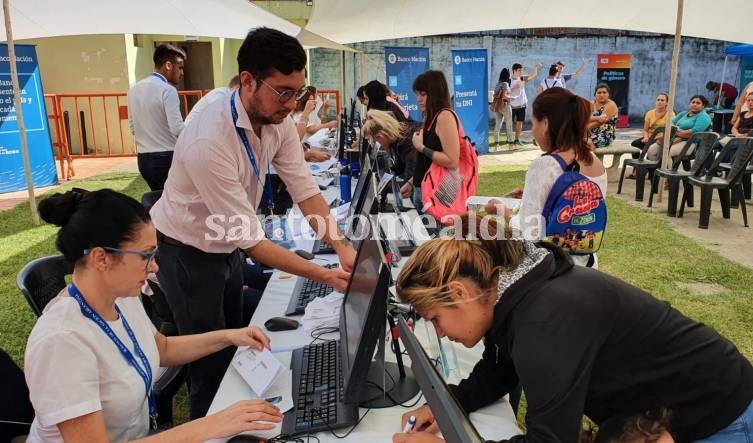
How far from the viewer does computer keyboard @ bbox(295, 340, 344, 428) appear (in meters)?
1.36

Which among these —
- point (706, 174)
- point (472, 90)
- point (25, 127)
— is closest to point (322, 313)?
point (706, 174)

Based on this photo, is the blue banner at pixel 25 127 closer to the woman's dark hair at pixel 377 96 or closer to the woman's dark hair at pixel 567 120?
the woman's dark hair at pixel 377 96

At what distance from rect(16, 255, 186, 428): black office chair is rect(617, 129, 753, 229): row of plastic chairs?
564cm

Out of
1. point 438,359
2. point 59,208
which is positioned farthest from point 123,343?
point 438,359

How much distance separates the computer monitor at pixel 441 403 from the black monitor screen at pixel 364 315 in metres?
0.30

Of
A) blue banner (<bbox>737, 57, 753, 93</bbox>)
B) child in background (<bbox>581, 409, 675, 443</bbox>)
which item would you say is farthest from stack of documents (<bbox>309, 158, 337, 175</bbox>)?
blue banner (<bbox>737, 57, 753, 93</bbox>)

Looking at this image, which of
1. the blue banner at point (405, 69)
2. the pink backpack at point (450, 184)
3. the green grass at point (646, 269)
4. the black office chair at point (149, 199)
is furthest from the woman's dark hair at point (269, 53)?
the blue banner at point (405, 69)

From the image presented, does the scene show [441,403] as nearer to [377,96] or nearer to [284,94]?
[284,94]

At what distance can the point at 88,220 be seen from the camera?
132 cm

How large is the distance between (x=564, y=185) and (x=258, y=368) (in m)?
1.42

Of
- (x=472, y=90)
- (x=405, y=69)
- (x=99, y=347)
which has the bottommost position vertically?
(x=99, y=347)

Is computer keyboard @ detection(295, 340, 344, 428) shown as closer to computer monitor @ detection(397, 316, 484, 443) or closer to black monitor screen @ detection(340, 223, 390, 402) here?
black monitor screen @ detection(340, 223, 390, 402)

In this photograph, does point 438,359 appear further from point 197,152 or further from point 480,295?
point 197,152

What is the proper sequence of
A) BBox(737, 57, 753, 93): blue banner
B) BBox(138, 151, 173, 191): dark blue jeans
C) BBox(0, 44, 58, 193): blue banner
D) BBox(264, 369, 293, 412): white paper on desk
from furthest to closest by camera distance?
BBox(737, 57, 753, 93): blue banner
BBox(0, 44, 58, 193): blue banner
BBox(138, 151, 173, 191): dark blue jeans
BBox(264, 369, 293, 412): white paper on desk
